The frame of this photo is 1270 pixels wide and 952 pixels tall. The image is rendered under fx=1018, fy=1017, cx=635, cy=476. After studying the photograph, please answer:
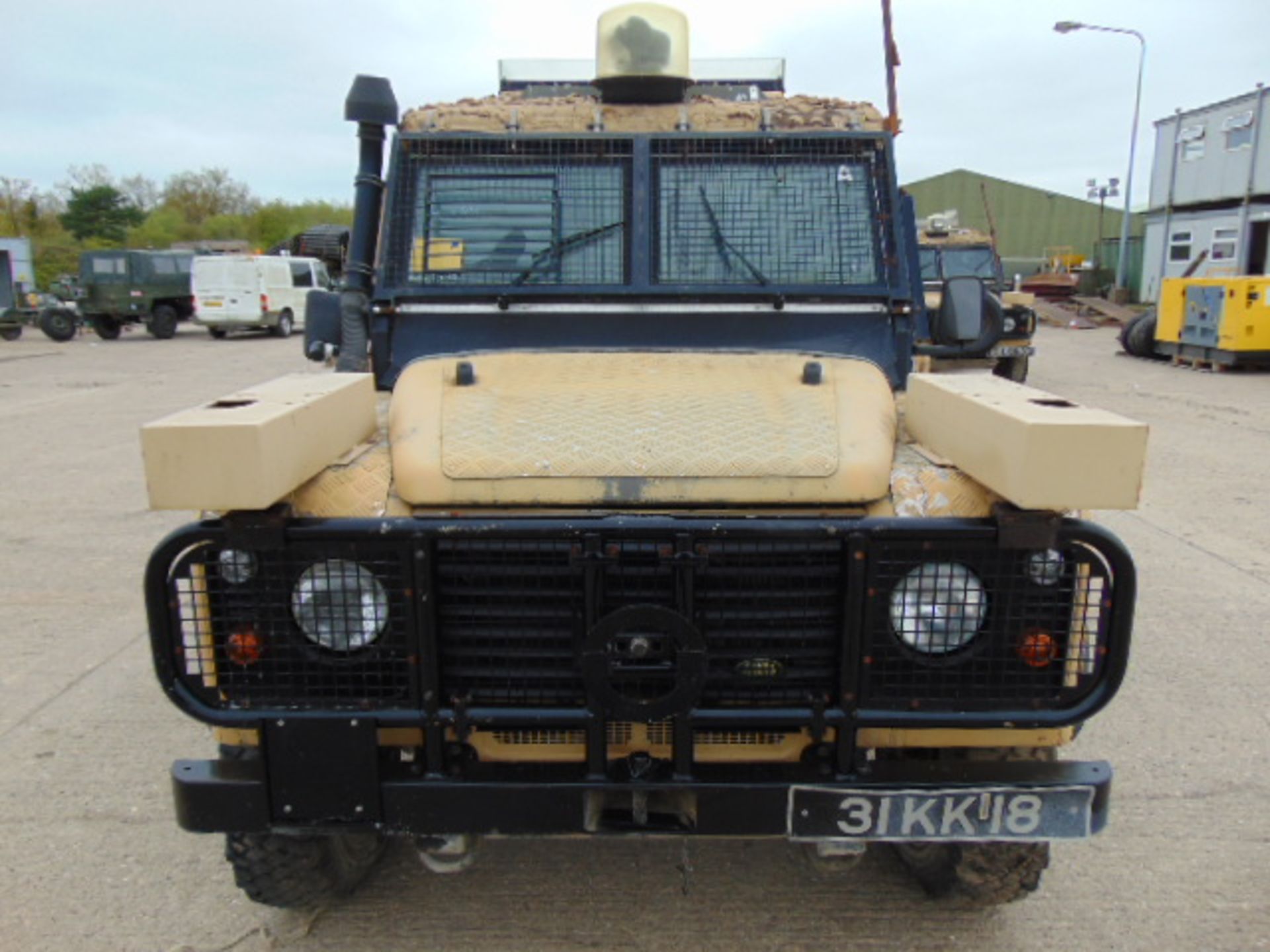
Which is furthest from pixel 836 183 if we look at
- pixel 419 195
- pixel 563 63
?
pixel 563 63

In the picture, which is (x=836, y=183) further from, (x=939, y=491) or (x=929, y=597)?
(x=929, y=597)

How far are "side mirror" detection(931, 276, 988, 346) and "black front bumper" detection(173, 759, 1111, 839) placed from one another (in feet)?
6.04

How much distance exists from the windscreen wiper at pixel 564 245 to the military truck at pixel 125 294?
25.3 meters

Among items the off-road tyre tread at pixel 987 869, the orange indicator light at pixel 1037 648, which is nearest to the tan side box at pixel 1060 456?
the orange indicator light at pixel 1037 648

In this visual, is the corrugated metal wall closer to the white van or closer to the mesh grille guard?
the white van

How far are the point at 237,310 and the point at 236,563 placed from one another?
81.9 ft

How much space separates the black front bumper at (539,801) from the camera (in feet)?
8.06

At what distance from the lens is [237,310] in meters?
25.4

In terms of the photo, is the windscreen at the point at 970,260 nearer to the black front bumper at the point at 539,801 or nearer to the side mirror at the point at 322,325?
the side mirror at the point at 322,325

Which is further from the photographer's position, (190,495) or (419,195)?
(419,195)

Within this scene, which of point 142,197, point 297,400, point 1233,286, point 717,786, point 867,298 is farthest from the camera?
point 142,197

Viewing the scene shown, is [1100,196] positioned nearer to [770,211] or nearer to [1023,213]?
[1023,213]

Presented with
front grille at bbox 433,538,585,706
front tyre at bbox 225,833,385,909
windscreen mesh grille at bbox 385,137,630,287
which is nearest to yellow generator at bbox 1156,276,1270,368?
windscreen mesh grille at bbox 385,137,630,287

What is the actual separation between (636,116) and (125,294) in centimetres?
2527
